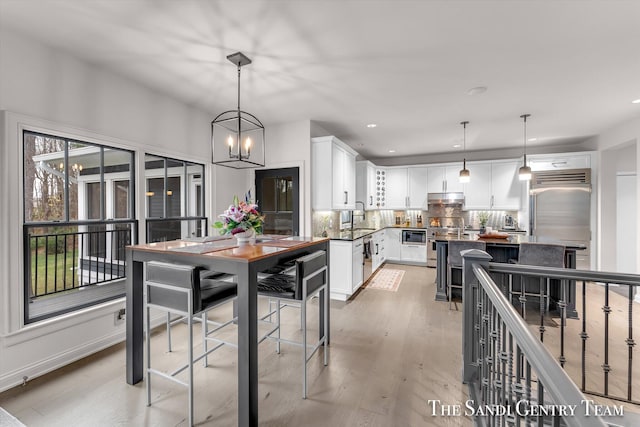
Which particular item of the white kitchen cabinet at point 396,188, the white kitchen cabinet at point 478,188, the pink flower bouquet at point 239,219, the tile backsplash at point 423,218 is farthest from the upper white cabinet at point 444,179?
the pink flower bouquet at point 239,219

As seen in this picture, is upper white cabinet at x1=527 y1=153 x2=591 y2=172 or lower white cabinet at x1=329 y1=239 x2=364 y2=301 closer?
lower white cabinet at x1=329 y1=239 x2=364 y2=301

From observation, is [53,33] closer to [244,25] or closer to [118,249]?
[244,25]

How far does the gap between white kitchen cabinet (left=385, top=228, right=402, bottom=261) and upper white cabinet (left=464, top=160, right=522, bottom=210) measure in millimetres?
1710

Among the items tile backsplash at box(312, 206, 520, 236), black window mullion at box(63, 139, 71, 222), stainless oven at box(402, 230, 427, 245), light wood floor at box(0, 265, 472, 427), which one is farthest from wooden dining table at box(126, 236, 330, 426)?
stainless oven at box(402, 230, 427, 245)

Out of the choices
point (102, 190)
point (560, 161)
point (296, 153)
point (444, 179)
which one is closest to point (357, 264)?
point (296, 153)

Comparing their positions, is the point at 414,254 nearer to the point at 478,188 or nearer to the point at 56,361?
the point at 478,188

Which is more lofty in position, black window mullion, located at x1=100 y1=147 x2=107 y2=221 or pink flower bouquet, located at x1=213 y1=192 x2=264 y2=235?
black window mullion, located at x1=100 y1=147 x2=107 y2=221

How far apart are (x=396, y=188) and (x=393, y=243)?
143 centimetres

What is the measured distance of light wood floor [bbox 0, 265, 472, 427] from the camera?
1.87m

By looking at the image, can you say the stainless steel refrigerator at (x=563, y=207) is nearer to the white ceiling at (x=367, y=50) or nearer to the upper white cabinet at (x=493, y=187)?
the upper white cabinet at (x=493, y=187)

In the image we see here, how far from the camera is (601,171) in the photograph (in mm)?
5027

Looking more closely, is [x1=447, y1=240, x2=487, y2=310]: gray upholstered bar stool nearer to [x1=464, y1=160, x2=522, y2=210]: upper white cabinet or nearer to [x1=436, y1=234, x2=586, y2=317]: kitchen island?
[x1=436, y1=234, x2=586, y2=317]: kitchen island

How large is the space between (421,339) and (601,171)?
5007 mm

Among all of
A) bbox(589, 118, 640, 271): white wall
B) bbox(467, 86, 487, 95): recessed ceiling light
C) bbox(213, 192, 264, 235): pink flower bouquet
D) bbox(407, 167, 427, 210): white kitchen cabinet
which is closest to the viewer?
bbox(213, 192, 264, 235): pink flower bouquet
